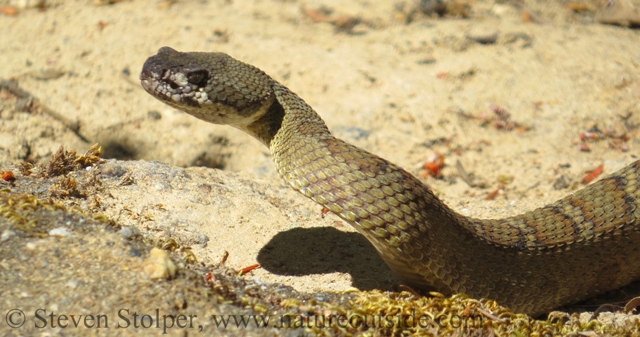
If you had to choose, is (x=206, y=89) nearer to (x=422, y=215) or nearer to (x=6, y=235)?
(x=6, y=235)

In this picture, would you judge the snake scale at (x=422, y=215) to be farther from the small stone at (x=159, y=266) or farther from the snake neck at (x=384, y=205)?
the small stone at (x=159, y=266)

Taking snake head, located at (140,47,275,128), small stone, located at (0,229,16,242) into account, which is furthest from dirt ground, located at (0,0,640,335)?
small stone, located at (0,229,16,242)

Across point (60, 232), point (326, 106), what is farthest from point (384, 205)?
point (326, 106)

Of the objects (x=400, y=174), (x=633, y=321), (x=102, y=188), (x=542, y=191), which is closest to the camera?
(x=400, y=174)

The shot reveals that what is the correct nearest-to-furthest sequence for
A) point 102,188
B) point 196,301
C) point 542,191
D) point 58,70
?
point 196,301 → point 102,188 → point 542,191 → point 58,70

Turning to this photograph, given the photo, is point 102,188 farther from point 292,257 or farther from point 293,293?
point 293,293

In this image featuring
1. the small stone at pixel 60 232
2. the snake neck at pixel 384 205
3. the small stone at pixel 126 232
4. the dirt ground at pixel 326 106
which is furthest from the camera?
the dirt ground at pixel 326 106

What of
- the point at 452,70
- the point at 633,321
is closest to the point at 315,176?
the point at 633,321

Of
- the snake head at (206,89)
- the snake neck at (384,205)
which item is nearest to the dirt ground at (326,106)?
the snake neck at (384,205)
